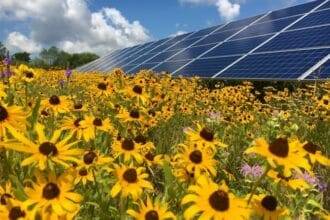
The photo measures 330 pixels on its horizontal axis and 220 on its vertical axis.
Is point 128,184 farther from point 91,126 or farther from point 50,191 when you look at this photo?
point 91,126

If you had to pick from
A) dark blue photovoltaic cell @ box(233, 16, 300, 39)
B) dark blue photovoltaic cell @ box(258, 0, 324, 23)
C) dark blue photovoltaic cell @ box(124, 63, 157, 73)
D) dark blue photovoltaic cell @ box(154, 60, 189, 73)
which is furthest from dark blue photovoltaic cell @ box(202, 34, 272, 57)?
dark blue photovoltaic cell @ box(124, 63, 157, 73)

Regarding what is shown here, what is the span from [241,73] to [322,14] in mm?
3704

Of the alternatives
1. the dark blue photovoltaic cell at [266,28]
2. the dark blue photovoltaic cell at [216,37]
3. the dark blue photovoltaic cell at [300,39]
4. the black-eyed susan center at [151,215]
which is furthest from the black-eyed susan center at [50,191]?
the dark blue photovoltaic cell at [216,37]

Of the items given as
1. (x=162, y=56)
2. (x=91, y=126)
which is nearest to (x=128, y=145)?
(x=91, y=126)

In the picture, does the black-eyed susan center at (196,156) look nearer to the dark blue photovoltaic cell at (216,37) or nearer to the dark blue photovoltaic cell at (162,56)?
the dark blue photovoltaic cell at (216,37)

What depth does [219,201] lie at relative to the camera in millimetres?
2012

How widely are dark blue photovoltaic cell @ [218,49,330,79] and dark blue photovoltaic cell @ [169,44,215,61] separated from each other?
4497 mm

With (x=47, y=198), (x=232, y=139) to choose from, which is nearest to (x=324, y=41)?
(x=232, y=139)

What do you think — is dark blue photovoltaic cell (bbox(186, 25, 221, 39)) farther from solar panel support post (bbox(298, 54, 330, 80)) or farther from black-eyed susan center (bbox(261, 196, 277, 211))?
black-eyed susan center (bbox(261, 196, 277, 211))

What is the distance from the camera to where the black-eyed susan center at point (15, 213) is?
6.19ft

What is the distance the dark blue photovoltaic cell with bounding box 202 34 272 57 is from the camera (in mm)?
16484

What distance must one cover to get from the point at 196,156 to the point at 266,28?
16030 mm

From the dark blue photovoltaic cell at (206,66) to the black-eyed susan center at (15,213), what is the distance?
42.4 ft

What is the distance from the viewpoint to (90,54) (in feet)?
291
